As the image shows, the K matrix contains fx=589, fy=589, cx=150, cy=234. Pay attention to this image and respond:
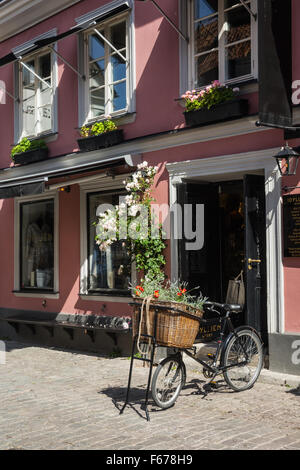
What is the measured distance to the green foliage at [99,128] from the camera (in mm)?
10164

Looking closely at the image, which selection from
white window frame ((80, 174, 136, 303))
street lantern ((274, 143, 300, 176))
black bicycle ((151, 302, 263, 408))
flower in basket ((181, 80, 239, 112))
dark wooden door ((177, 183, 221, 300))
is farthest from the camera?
white window frame ((80, 174, 136, 303))

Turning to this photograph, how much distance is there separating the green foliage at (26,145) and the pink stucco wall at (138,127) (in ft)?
0.99

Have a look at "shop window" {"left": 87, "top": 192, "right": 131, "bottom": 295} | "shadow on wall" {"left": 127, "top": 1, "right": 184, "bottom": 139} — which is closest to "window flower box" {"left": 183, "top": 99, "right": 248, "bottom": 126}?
"shadow on wall" {"left": 127, "top": 1, "right": 184, "bottom": 139}

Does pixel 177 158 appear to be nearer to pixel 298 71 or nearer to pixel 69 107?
pixel 298 71

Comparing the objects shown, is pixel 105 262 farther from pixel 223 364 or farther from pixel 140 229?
pixel 223 364

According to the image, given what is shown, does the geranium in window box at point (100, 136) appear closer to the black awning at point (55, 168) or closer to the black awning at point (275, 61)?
the black awning at point (55, 168)

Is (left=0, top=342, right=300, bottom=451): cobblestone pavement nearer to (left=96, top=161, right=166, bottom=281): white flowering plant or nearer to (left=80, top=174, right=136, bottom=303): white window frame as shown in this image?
(left=96, top=161, right=166, bottom=281): white flowering plant

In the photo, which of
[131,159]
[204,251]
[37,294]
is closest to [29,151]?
[37,294]

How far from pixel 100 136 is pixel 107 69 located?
127 centimetres

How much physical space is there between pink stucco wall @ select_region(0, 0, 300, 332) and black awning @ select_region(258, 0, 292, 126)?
0.50ft

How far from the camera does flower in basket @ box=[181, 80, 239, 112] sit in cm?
823

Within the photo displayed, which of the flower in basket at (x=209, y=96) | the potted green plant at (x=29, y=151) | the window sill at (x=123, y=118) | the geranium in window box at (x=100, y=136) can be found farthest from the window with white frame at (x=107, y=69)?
the flower in basket at (x=209, y=96)
